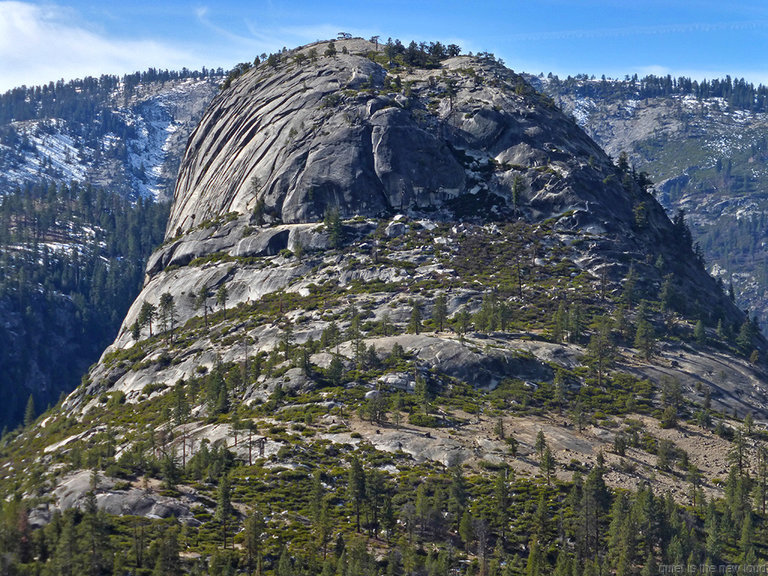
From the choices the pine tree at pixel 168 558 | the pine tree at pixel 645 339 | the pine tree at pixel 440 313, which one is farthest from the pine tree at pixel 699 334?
the pine tree at pixel 168 558

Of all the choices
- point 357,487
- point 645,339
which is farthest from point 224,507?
point 645,339

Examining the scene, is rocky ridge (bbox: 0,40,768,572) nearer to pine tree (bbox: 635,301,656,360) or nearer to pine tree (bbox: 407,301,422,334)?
pine tree (bbox: 635,301,656,360)

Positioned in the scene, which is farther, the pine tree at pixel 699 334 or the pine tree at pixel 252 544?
the pine tree at pixel 699 334

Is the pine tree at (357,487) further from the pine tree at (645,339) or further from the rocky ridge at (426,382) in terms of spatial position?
the pine tree at (645,339)

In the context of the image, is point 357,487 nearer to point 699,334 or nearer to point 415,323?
point 415,323

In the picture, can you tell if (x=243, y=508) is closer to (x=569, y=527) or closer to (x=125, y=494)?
(x=125, y=494)

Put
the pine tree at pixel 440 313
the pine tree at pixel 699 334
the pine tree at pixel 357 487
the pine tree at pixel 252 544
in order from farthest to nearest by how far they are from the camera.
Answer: the pine tree at pixel 699 334
the pine tree at pixel 440 313
the pine tree at pixel 357 487
the pine tree at pixel 252 544

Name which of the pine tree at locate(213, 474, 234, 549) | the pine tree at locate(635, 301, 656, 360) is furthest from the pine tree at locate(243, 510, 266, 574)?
the pine tree at locate(635, 301, 656, 360)

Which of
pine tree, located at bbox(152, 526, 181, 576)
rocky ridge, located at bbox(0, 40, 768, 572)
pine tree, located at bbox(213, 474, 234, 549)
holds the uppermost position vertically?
rocky ridge, located at bbox(0, 40, 768, 572)

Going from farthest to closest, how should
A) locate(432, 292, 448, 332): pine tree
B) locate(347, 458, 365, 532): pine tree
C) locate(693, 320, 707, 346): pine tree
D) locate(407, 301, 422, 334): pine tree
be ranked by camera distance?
locate(693, 320, 707, 346): pine tree → locate(432, 292, 448, 332): pine tree → locate(407, 301, 422, 334): pine tree → locate(347, 458, 365, 532): pine tree

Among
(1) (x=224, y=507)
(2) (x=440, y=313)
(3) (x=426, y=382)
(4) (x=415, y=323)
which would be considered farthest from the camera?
(2) (x=440, y=313)

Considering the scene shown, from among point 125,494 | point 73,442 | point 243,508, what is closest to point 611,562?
point 243,508
